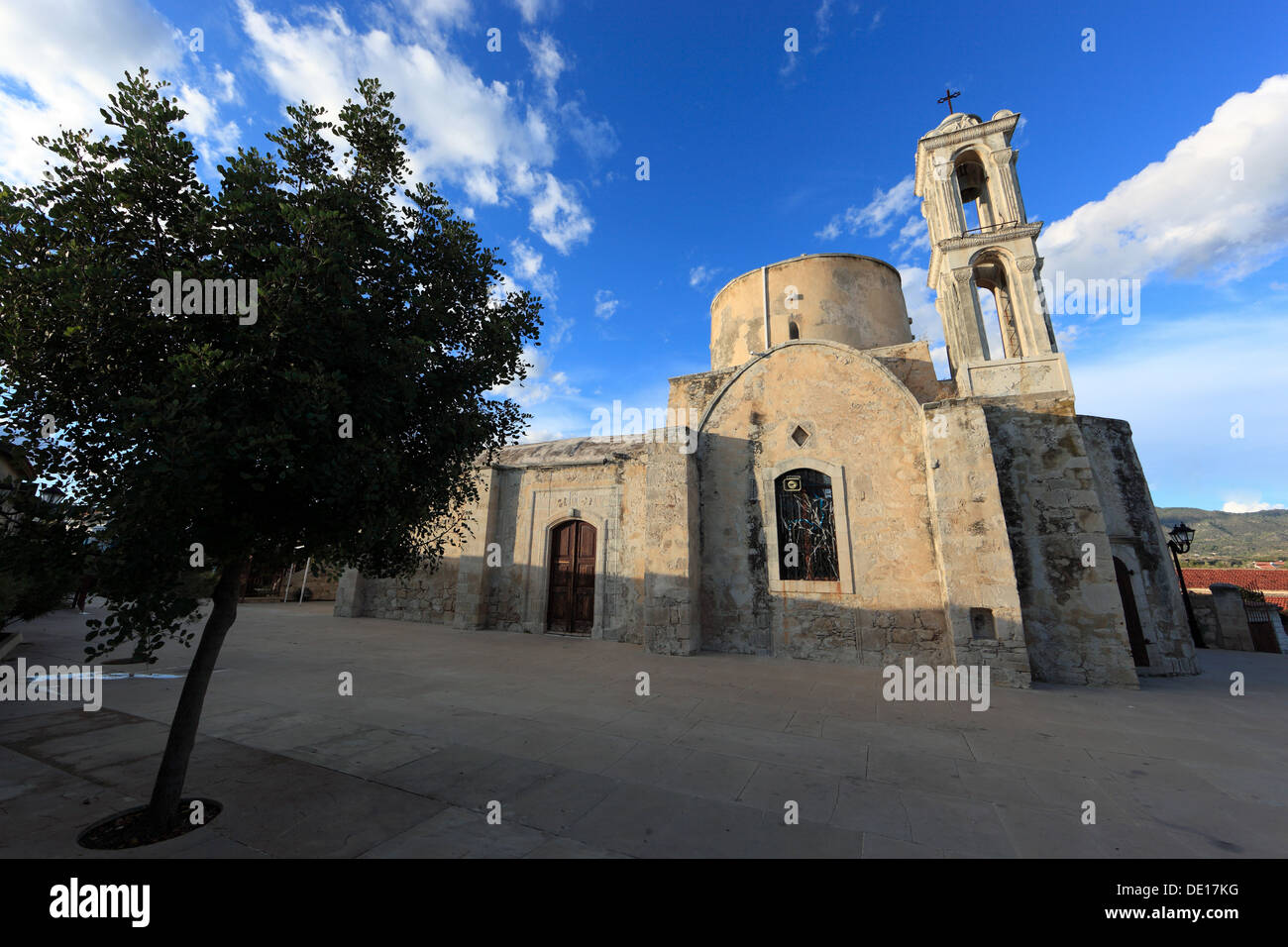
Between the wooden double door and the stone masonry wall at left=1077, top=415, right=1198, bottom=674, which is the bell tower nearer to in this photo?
the stone masonry wall at left=1077, top=415, right=1198, bottom=674

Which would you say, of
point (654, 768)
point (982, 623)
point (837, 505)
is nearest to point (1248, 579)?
point (982, 623)

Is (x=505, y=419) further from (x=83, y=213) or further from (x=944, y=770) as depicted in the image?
(x=944, y=770)

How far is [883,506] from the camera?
943 centimetres

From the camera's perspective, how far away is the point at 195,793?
11.3ft

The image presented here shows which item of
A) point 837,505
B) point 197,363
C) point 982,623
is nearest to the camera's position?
point 197,363

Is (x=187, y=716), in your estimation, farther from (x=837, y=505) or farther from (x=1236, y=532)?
(x=1236, y=532)

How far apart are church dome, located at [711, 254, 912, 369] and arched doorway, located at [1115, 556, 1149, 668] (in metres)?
7.38

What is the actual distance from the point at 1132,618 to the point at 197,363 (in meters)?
14.4

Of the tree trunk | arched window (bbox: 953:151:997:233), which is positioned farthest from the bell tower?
the tree trunk

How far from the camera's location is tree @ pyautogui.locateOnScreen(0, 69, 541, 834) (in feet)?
9.04

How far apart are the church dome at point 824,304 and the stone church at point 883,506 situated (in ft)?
0.21

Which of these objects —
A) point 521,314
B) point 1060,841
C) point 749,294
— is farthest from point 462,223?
point 749,294

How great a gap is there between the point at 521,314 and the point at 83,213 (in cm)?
280

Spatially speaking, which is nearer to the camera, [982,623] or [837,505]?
[982,623]
